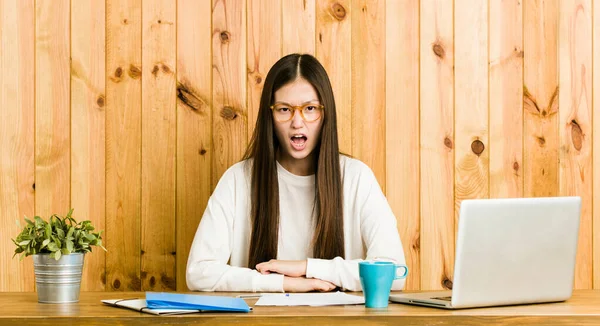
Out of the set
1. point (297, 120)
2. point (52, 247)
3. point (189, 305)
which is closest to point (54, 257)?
point (52, 247)

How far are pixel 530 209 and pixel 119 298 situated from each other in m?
0.92

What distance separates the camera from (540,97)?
2639mm

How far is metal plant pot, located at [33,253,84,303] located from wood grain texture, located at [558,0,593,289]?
177 cm

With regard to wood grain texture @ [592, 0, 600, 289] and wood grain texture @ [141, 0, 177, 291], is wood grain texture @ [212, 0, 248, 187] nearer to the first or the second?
wood grain texture @ [141, 0, 177, 291]

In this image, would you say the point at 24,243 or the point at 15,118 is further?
the point at 15,118

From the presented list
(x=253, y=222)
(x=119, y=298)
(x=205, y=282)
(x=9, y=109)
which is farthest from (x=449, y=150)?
(x=9, y=109)

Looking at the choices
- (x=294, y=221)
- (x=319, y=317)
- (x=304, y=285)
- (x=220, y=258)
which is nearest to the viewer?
(x=319, y=317)

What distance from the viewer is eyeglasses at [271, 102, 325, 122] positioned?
7.59 feet

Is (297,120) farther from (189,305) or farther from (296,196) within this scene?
(189,305)

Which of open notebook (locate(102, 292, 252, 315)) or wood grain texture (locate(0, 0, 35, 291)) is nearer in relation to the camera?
open notebook (locate(102, 292, 252, 315))

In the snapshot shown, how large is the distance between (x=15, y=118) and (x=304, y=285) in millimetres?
1271

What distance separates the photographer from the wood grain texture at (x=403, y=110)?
262cm

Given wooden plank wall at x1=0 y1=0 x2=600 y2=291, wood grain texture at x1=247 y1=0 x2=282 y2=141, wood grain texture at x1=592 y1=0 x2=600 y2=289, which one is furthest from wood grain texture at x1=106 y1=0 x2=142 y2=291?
wood grain texture at x1=592 y1=0 x2=600 y2=289

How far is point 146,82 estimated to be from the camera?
2.59 m
